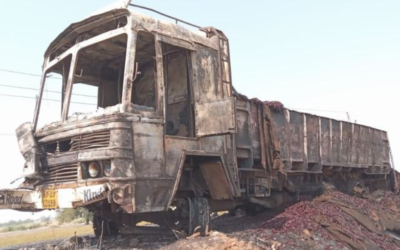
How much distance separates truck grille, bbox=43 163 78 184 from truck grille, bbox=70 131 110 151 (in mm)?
277

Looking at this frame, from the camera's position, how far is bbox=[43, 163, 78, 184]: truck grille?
5.33 metres

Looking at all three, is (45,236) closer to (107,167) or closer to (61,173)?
(61,173)

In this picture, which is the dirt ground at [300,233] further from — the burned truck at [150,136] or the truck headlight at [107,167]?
the truck headlight at [107,167]

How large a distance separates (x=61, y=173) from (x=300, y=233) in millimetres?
4023

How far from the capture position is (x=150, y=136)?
539cm

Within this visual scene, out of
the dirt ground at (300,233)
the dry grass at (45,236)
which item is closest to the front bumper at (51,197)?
the dirt ground at (300,233)

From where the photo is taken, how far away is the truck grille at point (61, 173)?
5.33m

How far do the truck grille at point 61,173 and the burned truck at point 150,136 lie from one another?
22 millimetres

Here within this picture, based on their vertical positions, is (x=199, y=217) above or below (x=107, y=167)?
below

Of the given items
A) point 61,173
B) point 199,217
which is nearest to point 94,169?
point 61,173

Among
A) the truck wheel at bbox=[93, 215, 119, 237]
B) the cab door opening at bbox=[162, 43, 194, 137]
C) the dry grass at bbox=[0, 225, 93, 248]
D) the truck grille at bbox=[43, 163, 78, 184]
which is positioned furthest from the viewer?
the dry grass at bbox=[0, 225, 93, 248]

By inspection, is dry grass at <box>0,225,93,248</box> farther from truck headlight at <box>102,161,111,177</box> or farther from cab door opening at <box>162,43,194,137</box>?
truck headlight at <box>102,161,111,177</box>

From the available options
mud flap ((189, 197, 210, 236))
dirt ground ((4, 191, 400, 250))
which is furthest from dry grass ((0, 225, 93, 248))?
mud flap ((189, 197, 210, 236))

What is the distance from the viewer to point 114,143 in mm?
4992
